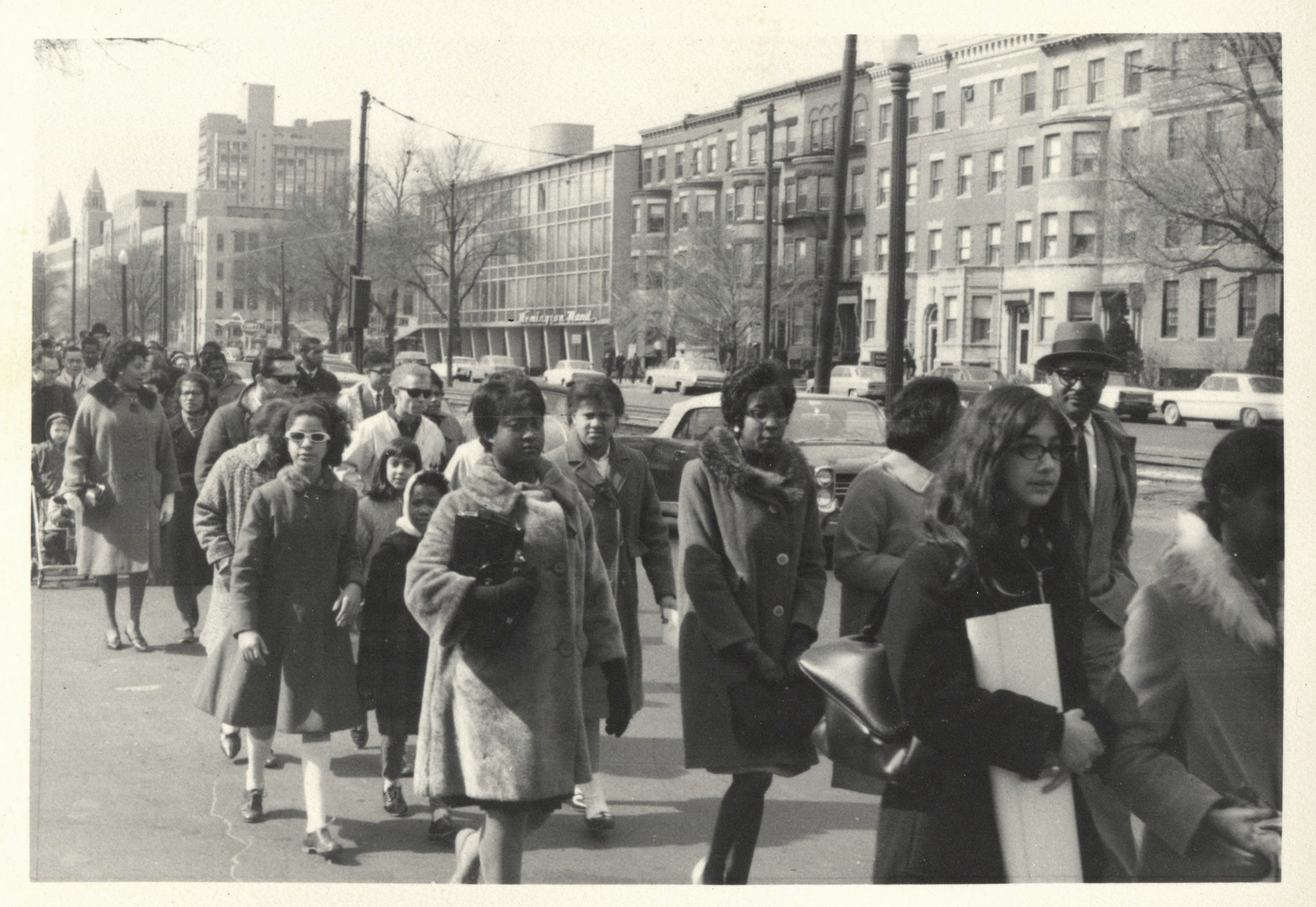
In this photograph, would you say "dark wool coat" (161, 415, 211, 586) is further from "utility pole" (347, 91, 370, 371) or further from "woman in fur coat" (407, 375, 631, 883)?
"utility pole" (347, 91, 370, 371)

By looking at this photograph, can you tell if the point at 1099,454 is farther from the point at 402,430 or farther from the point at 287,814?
the point at 402,430

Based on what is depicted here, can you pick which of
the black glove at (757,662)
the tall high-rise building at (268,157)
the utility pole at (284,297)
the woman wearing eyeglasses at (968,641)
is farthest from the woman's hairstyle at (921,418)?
the utility pole at (284,297)

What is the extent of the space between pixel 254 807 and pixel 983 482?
3629 millimetres

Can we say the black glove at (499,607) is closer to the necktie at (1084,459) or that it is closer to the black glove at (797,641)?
the black glove at (797,641)

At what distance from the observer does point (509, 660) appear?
4.44 meters

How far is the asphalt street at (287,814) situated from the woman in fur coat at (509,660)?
2.95 feet

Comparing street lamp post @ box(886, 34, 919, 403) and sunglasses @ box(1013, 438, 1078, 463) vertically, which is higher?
street lamp post @ box(886, 34, 919, 403)

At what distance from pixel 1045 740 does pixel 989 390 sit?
2.78 ft

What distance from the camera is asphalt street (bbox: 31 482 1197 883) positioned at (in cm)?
530

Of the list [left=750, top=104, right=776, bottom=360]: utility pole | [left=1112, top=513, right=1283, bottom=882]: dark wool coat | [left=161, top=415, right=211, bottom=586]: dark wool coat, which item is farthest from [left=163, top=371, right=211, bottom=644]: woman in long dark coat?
[left=750, top=104, right=776, bottom=360]: utility pole

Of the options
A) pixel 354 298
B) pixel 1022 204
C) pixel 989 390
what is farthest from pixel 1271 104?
pixel 1022 204

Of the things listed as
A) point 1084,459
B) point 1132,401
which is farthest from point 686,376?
point 1084,459

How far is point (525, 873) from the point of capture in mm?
5262

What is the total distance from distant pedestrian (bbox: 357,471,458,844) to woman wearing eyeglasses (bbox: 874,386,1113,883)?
2.82m
